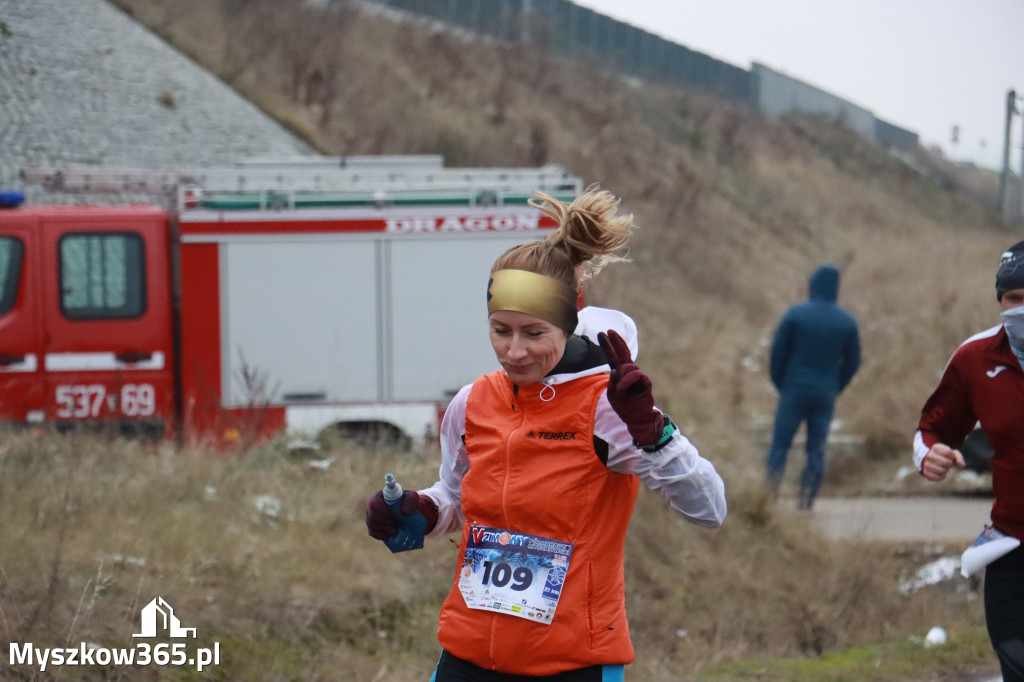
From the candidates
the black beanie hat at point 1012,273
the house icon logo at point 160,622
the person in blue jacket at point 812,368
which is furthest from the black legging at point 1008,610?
the person in blue jacket at point 812,368

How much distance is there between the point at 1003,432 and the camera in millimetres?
3834

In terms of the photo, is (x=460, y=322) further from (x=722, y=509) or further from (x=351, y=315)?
(x=722, y=509)

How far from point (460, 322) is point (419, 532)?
645 cm

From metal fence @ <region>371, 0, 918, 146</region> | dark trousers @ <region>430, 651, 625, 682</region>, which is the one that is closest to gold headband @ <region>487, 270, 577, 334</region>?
dark trousers @ <region>430, 651, 625, 682</region>

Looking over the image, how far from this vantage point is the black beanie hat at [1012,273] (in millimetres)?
3771

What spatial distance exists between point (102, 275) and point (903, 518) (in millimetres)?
6928

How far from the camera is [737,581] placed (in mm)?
7293

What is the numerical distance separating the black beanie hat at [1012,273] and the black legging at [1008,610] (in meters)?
0.87

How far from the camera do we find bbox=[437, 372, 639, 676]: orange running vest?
279 centimetres

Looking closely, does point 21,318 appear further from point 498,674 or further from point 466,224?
point 498,674

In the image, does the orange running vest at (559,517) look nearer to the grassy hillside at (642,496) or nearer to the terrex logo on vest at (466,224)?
the grassy hillside at (642,496)

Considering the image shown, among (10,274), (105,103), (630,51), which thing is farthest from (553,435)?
(630,51)

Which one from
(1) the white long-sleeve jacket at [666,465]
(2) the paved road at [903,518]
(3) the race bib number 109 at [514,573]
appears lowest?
(2) the paved road at [903,518]

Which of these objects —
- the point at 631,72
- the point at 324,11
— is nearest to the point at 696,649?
the point at 324,11
